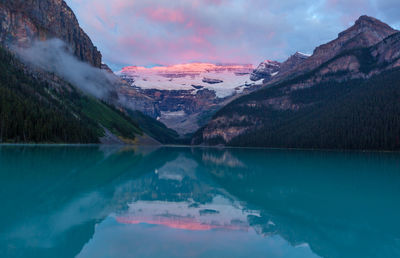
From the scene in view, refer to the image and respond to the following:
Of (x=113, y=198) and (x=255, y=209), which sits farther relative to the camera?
(x=113, y=198)

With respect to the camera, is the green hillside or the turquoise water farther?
the green hillside

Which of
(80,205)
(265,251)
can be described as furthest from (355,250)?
(80,205)

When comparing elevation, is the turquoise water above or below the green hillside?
below

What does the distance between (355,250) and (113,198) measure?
48.3 feet

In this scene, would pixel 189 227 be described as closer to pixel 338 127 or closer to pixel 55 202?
pixel 55 202

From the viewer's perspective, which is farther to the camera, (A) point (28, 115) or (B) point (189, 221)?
(A) point (28, 115)

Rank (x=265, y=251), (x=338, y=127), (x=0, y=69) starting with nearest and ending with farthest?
(x=265, y=251)
(x=0, y=69)
(x=338, y=127)

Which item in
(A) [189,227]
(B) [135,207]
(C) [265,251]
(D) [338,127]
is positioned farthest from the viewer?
(D) [338,127]

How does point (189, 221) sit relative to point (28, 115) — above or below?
below

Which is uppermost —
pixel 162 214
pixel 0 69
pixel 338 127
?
pixel 0 69

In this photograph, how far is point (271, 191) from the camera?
2700cm

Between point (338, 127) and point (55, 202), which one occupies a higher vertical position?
point (338, 127)

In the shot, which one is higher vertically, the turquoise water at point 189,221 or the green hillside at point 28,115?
the green hillside at point 28,115

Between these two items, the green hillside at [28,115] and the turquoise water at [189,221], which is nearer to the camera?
the turquoise water at [189,221]
